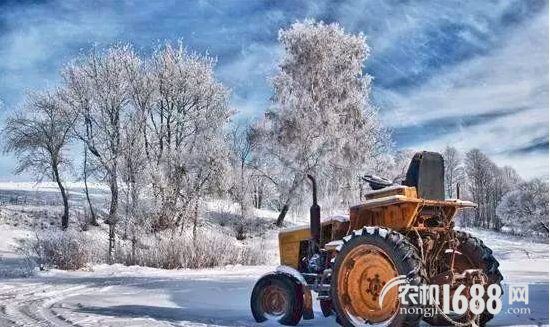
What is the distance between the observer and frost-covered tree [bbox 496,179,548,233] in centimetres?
4209

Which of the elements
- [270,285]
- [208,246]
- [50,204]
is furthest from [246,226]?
[270,285]

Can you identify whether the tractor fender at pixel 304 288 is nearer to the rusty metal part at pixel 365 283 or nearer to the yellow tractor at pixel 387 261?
the yellow tractor at pixel 387 261

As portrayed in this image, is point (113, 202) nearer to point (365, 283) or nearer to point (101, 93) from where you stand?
point (101, 93)

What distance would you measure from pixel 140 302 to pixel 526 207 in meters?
41.2

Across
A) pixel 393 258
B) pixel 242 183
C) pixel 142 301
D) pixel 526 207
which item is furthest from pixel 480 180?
pixel 393 258

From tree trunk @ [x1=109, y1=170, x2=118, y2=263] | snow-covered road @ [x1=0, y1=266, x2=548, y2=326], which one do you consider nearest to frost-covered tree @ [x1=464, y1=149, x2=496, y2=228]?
tree trunk @ [x1=109, y1=170, x2=118, y2=263]

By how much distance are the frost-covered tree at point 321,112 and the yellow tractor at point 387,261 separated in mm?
18057

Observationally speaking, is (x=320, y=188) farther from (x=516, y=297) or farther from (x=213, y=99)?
(x=516, y=297)

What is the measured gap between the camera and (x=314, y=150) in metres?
24.0

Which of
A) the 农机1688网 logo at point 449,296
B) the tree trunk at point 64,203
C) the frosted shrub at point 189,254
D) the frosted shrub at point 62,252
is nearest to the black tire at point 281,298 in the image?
the 农机1688网 logo at point 449,296

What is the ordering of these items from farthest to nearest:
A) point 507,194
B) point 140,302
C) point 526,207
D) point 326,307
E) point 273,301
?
point 507,194 < point 526,207 < point 140,302 < point 273,301 < point 326,307

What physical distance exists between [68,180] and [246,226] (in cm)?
973

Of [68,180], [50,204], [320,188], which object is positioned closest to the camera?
[320,188]

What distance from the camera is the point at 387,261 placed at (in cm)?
482
